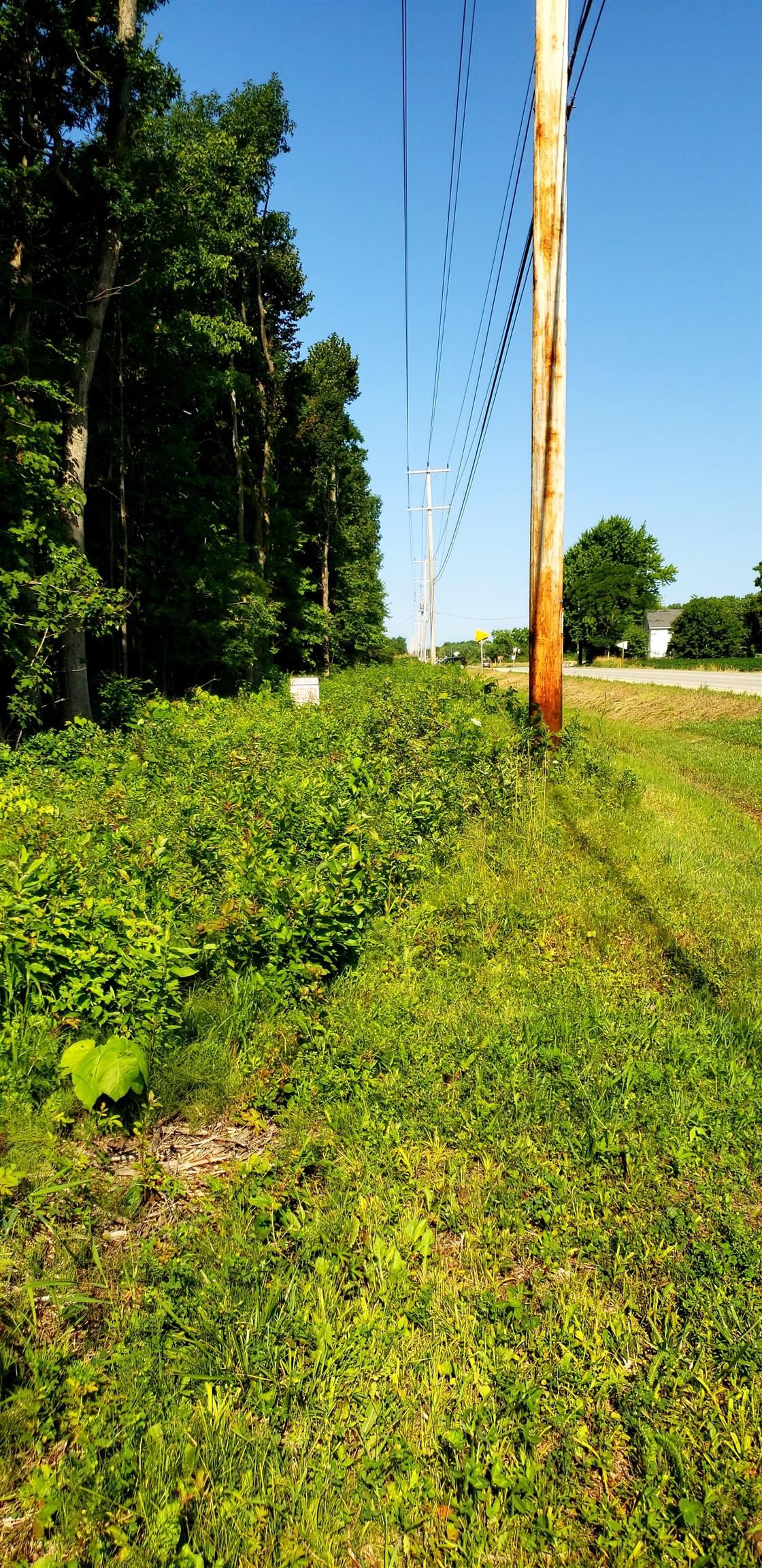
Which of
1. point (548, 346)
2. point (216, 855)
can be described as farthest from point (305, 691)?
point (216, 855)

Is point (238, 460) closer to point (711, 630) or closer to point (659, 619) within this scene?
point (711, 630)

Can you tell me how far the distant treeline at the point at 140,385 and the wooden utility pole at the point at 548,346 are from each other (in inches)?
268

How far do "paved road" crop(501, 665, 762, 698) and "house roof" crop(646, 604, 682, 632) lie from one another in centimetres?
4142

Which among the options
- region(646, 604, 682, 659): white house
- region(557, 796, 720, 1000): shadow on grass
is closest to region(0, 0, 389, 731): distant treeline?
region(557, 796, 720, 1000): shadow on grass

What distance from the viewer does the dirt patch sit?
2.59 metres

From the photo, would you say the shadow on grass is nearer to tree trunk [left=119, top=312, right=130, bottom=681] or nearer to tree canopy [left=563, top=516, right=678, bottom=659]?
tree trunk [left=119, top=312, right=130, bottom=681]

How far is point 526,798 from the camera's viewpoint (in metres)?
6.21

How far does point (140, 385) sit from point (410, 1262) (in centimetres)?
2013

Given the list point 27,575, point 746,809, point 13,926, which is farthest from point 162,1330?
point 27,575

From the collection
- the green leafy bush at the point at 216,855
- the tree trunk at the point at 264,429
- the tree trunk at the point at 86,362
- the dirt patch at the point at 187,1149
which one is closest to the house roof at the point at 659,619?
the tree trunk at the point at 264,429

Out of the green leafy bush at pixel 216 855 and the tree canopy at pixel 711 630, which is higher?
the tree canopy at pixel 711 630

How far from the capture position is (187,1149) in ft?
8.98

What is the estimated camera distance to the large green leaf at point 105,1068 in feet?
8.73

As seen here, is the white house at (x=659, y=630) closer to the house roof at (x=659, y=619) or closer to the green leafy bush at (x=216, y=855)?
the house roof at (x=659, y=619)
